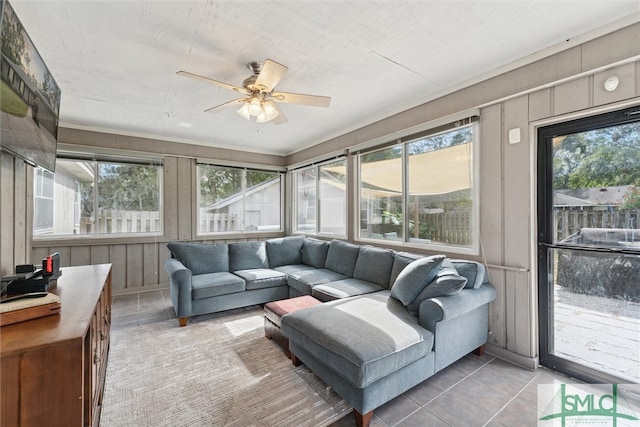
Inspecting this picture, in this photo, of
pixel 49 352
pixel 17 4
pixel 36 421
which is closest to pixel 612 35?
pixel 49 352

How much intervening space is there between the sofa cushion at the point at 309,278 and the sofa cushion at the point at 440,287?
1.33m

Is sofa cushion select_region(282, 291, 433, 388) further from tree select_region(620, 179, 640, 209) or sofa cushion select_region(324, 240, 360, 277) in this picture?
tree select_region(620, 179, 640, 209)

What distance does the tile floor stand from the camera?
1726 millimetres

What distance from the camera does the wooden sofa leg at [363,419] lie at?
1647 millimetres

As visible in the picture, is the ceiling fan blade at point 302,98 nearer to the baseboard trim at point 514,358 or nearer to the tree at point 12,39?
the tree at point 12,39

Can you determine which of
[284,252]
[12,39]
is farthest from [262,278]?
[12,39]

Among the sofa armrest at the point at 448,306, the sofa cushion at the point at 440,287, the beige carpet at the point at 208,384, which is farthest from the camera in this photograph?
the sofa cushion at the point at 440,287

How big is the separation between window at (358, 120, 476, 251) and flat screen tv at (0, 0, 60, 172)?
3334 millimetres

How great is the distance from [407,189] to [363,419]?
261 centimetres

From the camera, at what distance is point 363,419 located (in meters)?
1.64

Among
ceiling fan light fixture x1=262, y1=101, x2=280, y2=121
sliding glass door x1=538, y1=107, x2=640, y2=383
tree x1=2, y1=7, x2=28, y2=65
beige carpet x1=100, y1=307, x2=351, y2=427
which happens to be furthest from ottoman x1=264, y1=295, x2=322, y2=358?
tree x1=2, y1=7, x2=28, y2=65

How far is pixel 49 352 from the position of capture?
1.01m

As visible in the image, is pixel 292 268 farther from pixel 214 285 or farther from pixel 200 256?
pixel 200 256

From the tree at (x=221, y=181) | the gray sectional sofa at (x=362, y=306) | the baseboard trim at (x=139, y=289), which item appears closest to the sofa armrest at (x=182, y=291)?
the gray sectional sofa at (x=362, y=306)
